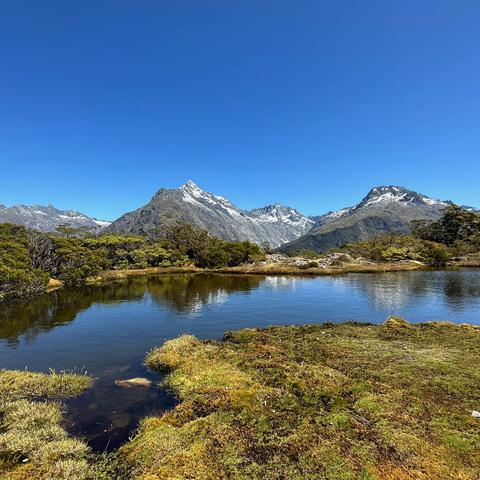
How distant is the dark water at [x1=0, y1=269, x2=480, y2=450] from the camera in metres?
25.4

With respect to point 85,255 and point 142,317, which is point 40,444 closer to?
point 142,317

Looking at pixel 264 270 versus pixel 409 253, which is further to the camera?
pixel 409 253

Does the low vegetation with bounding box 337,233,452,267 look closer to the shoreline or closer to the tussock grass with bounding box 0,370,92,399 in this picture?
the shoreline

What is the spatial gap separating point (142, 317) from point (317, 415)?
43.4 meters

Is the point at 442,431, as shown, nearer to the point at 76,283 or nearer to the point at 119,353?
the point at 119,353

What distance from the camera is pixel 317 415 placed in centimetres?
1994

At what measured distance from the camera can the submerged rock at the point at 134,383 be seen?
28.4m

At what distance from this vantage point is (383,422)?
18.8m

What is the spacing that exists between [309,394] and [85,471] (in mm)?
12932

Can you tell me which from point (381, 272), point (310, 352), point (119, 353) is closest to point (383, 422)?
point (310, 352)

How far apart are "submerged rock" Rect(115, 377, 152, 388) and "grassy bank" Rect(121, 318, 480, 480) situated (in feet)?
7.09

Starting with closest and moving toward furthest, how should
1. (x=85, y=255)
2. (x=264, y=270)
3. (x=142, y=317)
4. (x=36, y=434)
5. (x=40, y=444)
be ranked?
1. (x=40, y=444)
2. (x=36, y=434)
3. (x=142, y=317)
4. (x=85, y=255)
5. (x=264, y=270)

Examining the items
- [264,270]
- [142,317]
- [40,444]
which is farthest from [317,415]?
[264,270]

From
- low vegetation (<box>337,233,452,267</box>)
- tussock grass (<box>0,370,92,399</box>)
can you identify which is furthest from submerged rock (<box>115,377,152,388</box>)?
low vegetation (<box>337,233,452,267</box>)
